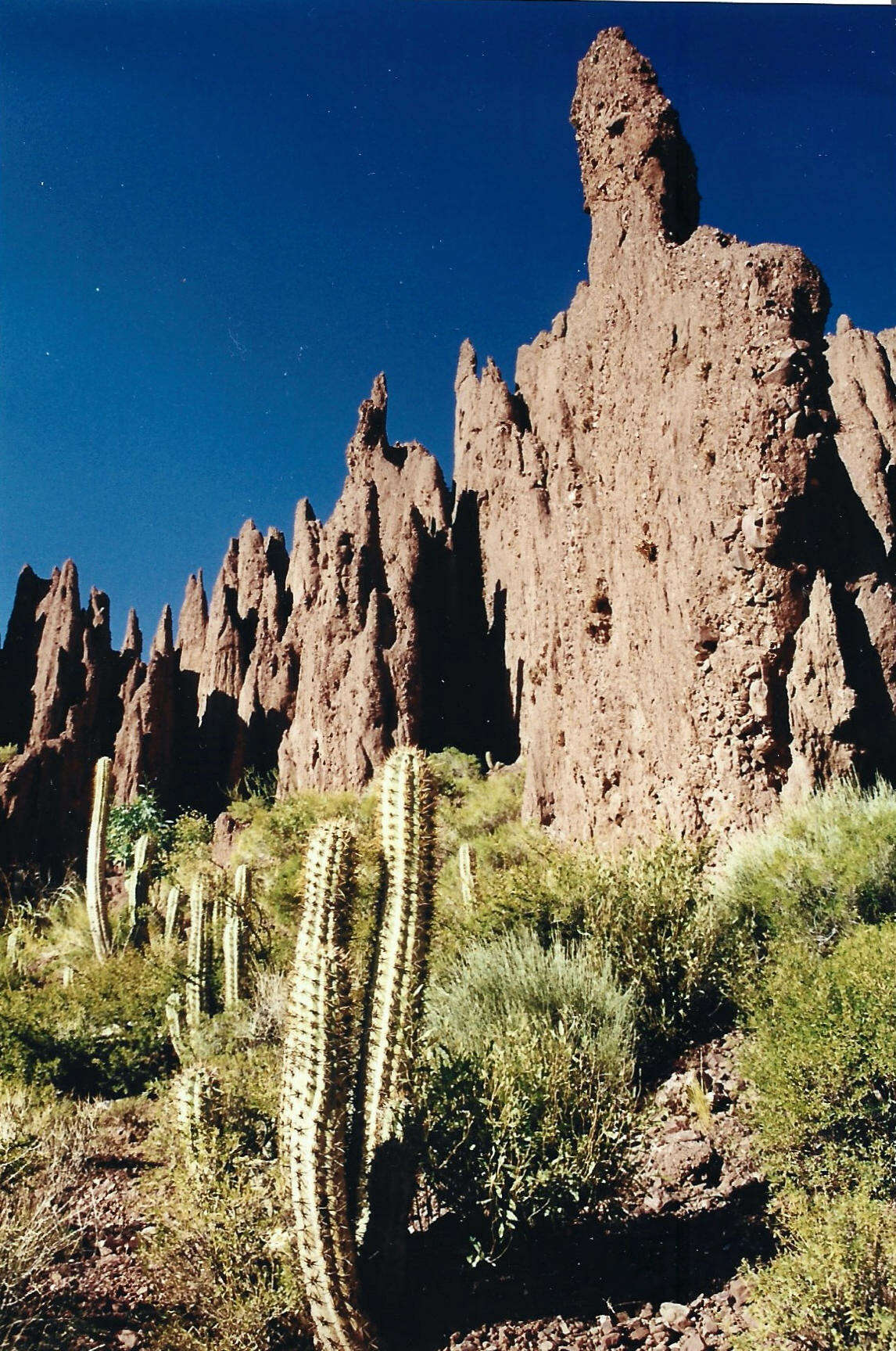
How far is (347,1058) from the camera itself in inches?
151

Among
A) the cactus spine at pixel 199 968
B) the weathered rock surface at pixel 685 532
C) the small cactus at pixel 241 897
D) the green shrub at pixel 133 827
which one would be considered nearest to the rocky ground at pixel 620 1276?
the cactus spine at pixel 199 968

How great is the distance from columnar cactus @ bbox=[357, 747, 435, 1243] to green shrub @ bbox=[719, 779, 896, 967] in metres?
2.91

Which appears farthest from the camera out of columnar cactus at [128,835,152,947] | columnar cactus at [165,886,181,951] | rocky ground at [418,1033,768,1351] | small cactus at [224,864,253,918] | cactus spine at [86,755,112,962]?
columnar cactus at [128,835,152,947]

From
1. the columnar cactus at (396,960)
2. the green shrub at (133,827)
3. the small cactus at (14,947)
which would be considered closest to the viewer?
the columnar cactus at (396,960)

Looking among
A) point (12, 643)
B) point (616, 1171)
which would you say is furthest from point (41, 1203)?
point (12, 643)

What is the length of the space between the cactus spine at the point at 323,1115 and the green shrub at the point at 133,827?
75.5 ft

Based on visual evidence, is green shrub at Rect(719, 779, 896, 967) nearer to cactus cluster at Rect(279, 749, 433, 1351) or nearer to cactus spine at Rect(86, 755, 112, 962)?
cactus cluster at Rect(279, 749, 433, 1351)

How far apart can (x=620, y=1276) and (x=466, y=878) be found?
6187 mm

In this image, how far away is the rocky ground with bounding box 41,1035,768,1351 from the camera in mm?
3559

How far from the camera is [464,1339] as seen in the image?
142 inches

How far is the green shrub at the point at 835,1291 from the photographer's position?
9.44 feet

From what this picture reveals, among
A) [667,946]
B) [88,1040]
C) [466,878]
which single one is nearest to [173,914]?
[88,1040]

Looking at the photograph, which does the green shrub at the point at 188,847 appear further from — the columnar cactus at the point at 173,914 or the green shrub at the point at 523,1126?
the green shrub at the point at 523,1126

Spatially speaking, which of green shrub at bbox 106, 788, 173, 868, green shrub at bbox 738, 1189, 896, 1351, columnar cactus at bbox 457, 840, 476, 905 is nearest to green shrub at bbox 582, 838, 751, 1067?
columnar cactus at bbox 457, 840, 476, 905
